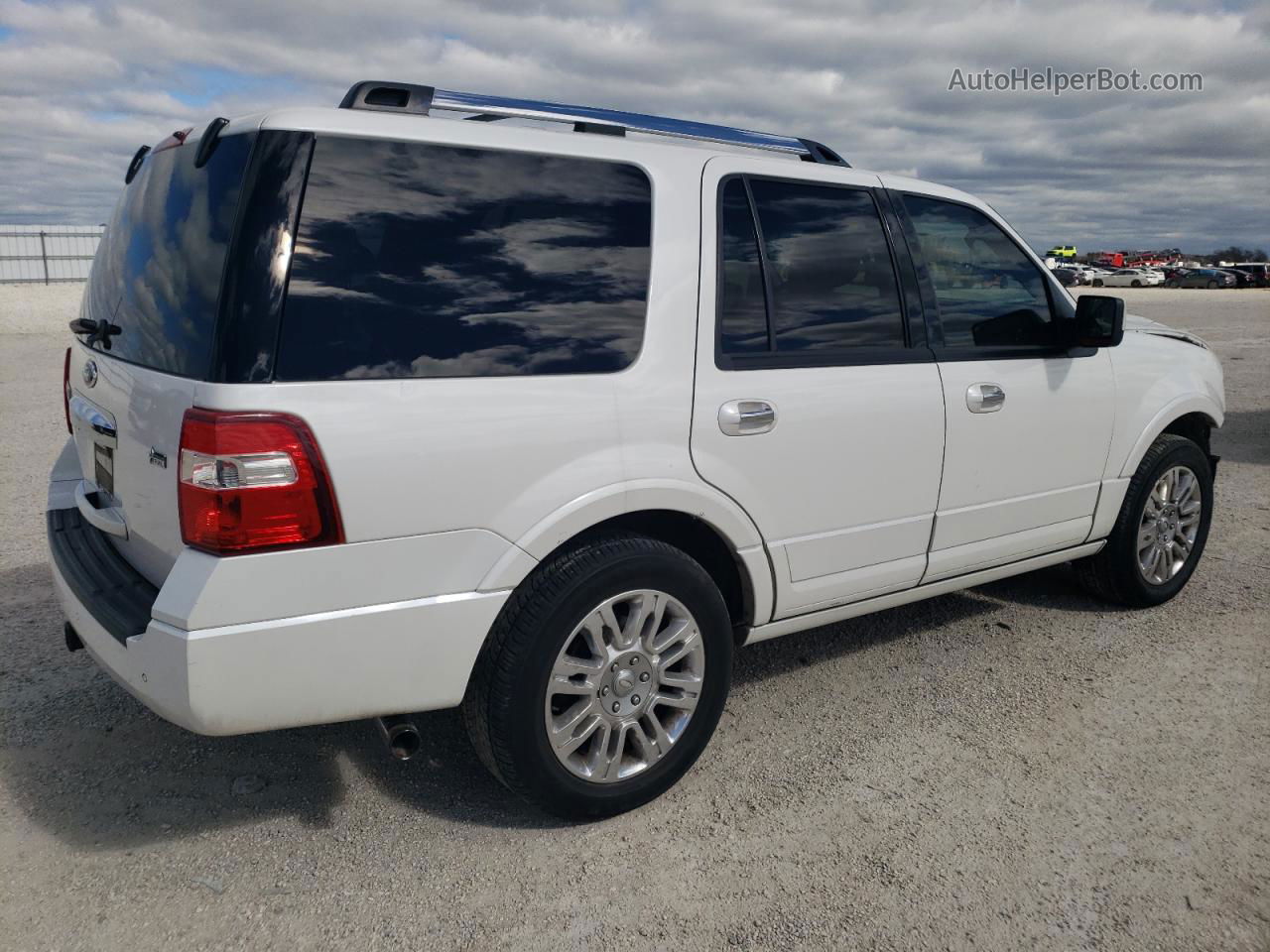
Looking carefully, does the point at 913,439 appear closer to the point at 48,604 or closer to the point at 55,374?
the point at 48,604

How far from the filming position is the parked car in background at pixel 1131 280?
192ft

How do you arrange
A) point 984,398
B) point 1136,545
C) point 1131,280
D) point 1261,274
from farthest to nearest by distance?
point 1131,280 → point 1261,274 → point 1136,545 → point 984,398

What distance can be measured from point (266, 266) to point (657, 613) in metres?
1.46

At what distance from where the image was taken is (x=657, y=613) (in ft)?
10.4

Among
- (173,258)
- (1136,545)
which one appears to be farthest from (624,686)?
(1136,545)

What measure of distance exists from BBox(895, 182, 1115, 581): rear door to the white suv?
0.06 ft

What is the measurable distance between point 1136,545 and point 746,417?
2.55m

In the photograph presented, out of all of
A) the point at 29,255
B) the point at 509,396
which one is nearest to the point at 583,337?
the point at 509,396

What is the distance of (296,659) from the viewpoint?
260 cm

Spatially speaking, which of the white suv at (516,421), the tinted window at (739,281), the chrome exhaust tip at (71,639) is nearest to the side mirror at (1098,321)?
the white suv at (516,421)

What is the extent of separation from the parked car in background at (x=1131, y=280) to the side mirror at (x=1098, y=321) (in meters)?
58.8

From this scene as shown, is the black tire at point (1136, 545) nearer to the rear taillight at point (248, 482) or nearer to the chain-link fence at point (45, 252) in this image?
the rear taillight at point (248, 482)

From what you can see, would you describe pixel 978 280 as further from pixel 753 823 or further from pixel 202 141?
pixel 202 141

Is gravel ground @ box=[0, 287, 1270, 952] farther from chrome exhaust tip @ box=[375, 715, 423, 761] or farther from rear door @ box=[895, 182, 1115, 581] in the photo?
rear door @ box=[895, 182, 1115, 581]
